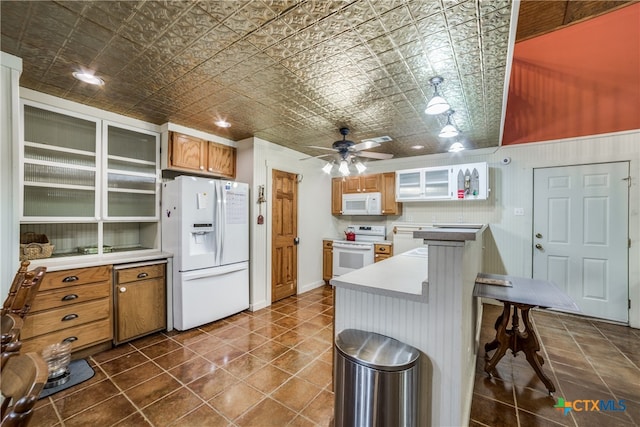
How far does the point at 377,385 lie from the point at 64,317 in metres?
2.69

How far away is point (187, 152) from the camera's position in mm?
3311

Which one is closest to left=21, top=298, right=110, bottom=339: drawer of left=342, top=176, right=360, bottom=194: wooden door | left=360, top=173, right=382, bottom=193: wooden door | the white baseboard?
the white baseboard

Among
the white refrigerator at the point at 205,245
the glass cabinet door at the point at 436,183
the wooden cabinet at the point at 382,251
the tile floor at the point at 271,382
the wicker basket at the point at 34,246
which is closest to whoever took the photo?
the tile floor at the point at 271,382

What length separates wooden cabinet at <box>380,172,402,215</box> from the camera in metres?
4.66

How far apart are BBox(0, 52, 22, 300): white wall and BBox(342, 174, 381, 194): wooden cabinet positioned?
422 cm

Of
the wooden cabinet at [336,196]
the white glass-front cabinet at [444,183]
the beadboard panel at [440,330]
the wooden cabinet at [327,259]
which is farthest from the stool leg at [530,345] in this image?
the wooden cabinet at [336,196]

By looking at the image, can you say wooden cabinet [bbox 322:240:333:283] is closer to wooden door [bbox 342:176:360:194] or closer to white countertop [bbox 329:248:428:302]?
wooden door [bbox 342:176:360:194]

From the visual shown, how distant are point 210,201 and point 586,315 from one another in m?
4.99

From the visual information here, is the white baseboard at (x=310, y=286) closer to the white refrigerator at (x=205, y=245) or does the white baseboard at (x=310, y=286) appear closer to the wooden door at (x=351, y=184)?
the white refrigerator at (x=205, y=245)

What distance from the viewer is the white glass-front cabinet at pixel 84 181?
8.16 feet

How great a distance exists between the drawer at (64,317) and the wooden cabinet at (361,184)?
3887 millimetres

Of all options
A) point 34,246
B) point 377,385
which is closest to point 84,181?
point 34,246

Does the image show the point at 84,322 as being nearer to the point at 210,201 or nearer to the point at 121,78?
the point at 210,201

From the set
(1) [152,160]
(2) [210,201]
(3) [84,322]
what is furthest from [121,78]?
(3) [84,322]
